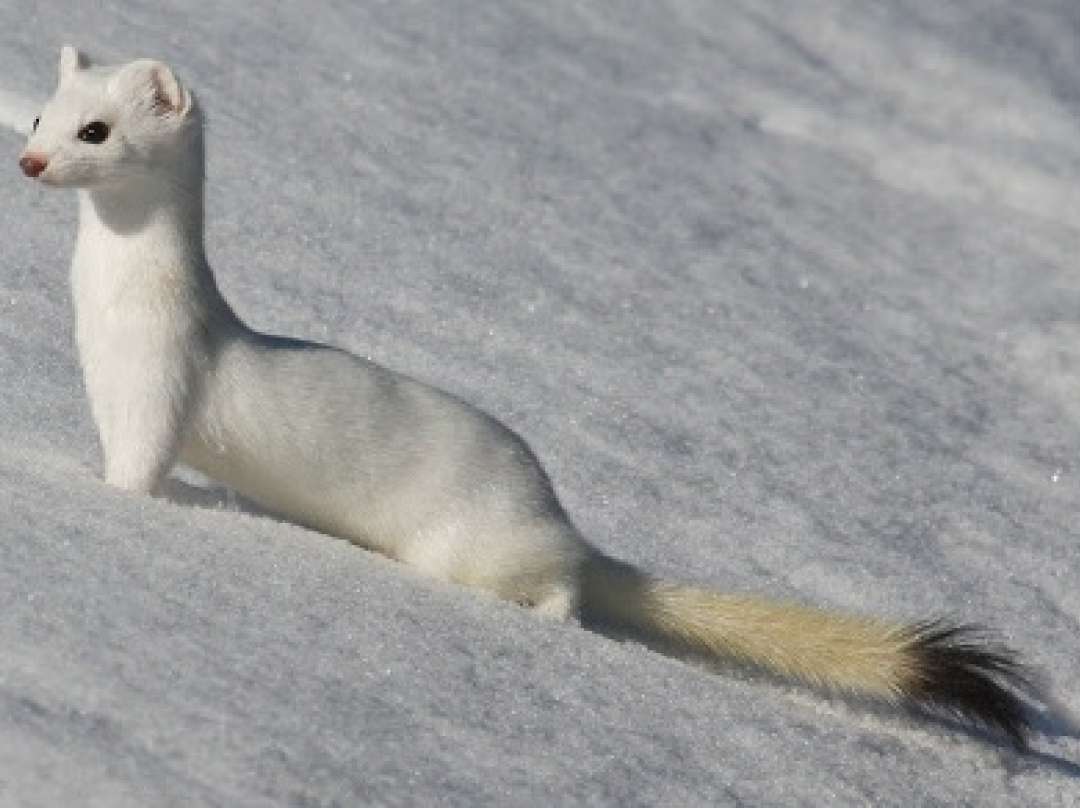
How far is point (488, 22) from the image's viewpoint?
6566 mm

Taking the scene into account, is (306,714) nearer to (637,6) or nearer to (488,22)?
(488,22)

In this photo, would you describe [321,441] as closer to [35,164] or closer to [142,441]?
[142,441]

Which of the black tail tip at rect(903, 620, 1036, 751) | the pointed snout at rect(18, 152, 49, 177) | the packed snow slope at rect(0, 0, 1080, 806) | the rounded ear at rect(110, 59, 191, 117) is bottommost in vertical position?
the packed snow slope at rect(0, 0, 1080, 806)

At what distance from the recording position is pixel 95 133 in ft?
10.1

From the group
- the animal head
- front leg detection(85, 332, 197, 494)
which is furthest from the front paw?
the animal head

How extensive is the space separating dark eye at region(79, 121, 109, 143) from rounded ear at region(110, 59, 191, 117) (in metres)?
0.06

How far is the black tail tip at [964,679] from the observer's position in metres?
3.15

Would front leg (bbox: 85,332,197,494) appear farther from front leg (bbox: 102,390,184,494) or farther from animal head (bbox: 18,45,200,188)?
animal head (bbox: 18,45,200,188)

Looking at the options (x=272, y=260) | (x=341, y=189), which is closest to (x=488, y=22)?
(x=341, y=189)

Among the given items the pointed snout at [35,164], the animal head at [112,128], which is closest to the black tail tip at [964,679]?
the animal head at [112,128]

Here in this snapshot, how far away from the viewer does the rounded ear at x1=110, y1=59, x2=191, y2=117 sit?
3109mm

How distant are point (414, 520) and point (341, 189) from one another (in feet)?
6.87

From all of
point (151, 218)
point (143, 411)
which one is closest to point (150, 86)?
point (151, 218)

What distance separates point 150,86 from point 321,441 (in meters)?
0.55
